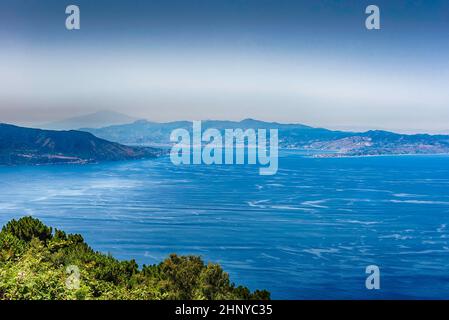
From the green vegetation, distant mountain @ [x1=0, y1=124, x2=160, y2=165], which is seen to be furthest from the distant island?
the green vegetation

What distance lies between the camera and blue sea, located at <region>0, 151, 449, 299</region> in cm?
1262

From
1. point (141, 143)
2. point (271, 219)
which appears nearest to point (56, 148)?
point (141, 143)

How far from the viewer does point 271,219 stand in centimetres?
1823

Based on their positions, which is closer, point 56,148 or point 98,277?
point 98,277

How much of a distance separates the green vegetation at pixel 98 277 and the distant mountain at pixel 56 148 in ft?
75.5

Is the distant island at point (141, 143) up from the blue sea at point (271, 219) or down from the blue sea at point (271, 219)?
up

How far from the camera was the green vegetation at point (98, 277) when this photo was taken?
3.31 m

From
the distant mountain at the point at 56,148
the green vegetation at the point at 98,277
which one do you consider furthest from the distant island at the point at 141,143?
the green vegetation at the point at 98,277

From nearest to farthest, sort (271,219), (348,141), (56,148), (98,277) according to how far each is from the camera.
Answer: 1. (98,277)
2. (271,219)
3. (56,148)
4. (348,141)

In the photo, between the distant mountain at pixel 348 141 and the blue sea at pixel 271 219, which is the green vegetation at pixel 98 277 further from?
the distant mountain at pixel 348 141

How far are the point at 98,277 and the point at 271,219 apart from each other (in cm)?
1362

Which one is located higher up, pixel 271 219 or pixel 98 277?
pixel 98 277

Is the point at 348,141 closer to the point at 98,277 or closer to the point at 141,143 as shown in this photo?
the point at 141,143
